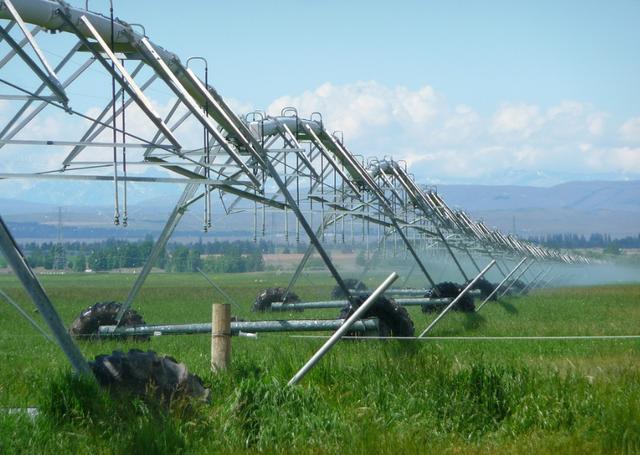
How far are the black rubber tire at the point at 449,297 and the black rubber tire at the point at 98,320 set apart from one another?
33.0ft

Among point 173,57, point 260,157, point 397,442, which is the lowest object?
point 397,442

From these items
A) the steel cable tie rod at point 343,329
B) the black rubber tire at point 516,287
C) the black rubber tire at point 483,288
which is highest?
the steel cable tie rod at point 343,329

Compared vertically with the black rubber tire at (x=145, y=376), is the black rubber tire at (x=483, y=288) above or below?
below

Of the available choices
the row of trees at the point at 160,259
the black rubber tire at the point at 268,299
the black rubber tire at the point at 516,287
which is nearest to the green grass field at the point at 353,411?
the black rubber tire at the point at 268,299

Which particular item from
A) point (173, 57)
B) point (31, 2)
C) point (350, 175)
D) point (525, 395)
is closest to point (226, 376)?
point (525, 395)

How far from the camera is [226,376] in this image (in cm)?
886

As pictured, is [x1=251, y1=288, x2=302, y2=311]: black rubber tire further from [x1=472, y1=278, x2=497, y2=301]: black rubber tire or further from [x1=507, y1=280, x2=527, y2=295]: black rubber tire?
[x1=507, y1=280, x2=527, y2=295]: black rubber tire

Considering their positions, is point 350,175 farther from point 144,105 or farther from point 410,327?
point 144,105

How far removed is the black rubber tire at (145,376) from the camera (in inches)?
305

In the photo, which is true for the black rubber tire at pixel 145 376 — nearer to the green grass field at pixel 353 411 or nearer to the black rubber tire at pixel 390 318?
the green grass field at pixel 353 411

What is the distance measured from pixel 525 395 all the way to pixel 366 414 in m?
1.14

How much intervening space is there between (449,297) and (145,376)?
1833 cm

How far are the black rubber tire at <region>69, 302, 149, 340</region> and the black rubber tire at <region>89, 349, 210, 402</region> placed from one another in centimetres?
706

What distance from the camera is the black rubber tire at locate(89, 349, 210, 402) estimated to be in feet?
25.4
